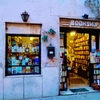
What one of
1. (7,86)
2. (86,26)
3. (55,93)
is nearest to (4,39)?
(7,86)

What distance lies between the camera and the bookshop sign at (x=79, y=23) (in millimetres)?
7758

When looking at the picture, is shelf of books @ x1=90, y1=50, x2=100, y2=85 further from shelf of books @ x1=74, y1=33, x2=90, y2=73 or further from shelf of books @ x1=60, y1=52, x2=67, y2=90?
shelf of books @ x1=60, y1=52, x2=67, y2=90

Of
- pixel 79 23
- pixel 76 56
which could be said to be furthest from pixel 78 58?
pixel 79 23

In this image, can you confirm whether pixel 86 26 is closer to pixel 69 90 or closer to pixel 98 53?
pixel 98 53

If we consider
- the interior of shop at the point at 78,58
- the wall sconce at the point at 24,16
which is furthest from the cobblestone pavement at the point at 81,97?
the wall sconce at the point at 24,16

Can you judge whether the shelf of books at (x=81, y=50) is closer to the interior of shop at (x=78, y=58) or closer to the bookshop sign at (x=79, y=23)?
the interior of shop at (x=78, y=58)

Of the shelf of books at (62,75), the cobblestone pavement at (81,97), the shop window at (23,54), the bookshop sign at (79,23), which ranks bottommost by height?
the cobblestone pavement at (81,97)

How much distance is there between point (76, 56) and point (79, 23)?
16.9 ft

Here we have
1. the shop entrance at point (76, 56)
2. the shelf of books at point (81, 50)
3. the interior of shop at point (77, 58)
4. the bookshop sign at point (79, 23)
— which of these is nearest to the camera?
the bookshop sign at point (79, 23)

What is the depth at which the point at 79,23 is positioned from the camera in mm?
7918

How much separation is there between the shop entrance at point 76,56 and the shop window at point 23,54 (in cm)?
→ 119

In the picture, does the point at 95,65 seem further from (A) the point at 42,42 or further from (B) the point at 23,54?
(B) the point at 23,54

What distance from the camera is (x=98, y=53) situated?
854 centimetres

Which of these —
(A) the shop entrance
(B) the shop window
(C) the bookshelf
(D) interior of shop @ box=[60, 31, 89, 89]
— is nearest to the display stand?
(A) the shop entrance
